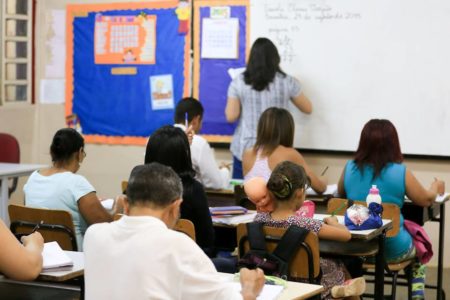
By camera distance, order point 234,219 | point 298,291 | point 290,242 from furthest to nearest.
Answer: point 234,219, point 290,242, point 298,291

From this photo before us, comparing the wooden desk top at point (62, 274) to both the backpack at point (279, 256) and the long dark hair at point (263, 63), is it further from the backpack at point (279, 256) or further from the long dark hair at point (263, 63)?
the long dark hair at point (263, 63)

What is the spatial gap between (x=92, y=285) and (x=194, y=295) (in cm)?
36

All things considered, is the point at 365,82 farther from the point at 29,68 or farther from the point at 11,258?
the point at 11,258

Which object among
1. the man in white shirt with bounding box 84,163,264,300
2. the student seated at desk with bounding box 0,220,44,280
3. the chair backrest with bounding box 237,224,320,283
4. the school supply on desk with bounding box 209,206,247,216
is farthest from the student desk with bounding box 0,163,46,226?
the man in white shirt with bounding box 84,163,264,300

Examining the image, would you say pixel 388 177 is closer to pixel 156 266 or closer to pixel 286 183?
pixel 286 183

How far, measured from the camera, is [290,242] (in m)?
3.47

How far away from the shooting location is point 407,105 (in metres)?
6.16

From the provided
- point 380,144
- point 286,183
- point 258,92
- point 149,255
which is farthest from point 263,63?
point 149,255

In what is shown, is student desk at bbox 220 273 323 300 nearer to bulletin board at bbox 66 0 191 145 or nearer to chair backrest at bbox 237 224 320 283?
chair backrest at bbox 237 224 320 283

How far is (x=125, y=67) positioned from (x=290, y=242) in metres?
4.20

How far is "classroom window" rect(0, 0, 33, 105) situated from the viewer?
7355mm

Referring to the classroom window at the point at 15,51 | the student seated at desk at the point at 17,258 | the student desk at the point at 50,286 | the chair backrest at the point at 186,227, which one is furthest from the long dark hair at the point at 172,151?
the classroom window at the point at 15,51

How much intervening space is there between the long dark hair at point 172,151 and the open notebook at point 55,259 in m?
0.83

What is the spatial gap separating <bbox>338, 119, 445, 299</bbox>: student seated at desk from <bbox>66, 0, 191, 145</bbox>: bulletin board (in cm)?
261
